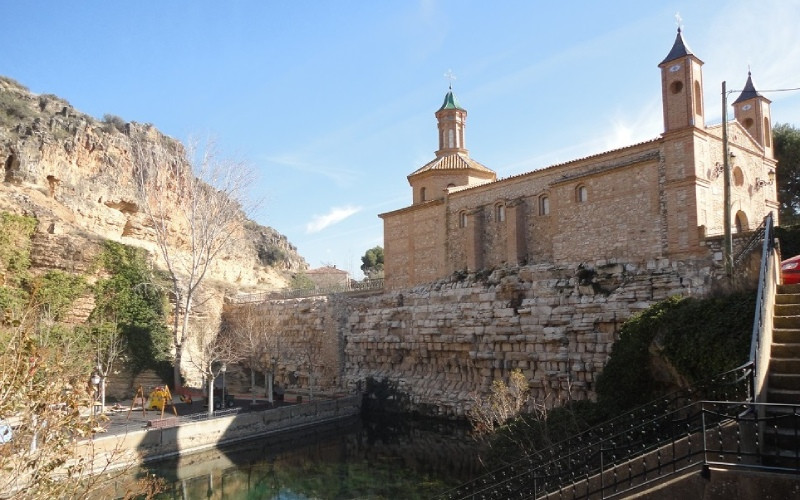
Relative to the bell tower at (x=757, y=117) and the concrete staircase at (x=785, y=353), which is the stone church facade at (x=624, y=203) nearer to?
the bell tower at (x=757, y=117)

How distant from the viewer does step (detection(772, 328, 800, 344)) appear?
784cm

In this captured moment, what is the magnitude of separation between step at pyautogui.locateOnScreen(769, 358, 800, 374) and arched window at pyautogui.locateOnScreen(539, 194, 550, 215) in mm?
18459

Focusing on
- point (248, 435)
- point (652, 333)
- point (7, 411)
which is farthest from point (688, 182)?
point (7, 411)

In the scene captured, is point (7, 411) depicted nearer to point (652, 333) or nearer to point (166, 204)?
point (652, 333)

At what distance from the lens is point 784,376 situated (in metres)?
7.19

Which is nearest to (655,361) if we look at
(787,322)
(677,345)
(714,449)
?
(677,345)

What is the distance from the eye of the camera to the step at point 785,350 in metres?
7.52

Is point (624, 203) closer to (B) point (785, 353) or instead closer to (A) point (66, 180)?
(B) point (785, 353)

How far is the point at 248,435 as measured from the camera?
22.2 m

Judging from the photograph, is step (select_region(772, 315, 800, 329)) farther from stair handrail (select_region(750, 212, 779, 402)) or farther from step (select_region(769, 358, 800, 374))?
step (select_region(769, 358, 800, 374))

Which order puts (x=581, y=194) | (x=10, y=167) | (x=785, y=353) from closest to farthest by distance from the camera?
(x=785, y=353) < (x=581, y=194) < (x=10, y=167)

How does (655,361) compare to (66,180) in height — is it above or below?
below

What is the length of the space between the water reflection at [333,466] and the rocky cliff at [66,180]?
14344mm

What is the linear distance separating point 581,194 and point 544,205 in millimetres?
2181
